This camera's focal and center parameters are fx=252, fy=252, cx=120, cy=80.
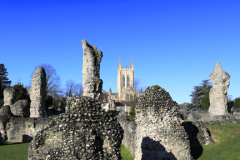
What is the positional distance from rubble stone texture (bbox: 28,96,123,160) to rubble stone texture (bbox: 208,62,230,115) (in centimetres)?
1538

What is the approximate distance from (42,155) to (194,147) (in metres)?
9.30

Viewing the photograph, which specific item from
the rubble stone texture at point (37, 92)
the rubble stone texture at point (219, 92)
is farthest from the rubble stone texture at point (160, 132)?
the rubble stone texture at point (37, 92)

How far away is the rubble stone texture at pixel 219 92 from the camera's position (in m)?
18.4

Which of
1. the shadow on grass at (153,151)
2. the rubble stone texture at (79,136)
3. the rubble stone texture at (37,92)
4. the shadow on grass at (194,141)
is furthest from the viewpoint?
the rubble stone texture at (37,92)

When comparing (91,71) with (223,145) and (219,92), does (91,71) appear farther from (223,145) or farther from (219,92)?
(219,92)

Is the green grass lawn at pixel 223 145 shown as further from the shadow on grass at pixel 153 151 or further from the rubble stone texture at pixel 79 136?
the rubble stone texture at pixel 79 136

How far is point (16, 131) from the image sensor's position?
63.1ft

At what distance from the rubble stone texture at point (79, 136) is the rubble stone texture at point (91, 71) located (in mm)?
10474

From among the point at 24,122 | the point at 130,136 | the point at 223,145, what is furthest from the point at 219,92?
the point at 24,122

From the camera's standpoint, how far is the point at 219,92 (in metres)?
18.6

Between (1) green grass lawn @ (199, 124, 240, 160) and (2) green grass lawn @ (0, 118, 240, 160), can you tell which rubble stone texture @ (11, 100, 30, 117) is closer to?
(2) green grass lawn @ (0, 118, 240, 160)

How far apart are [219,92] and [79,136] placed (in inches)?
637

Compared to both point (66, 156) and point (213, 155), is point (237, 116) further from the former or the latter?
point (66, 156)

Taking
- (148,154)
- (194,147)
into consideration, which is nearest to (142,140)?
(148,154)
